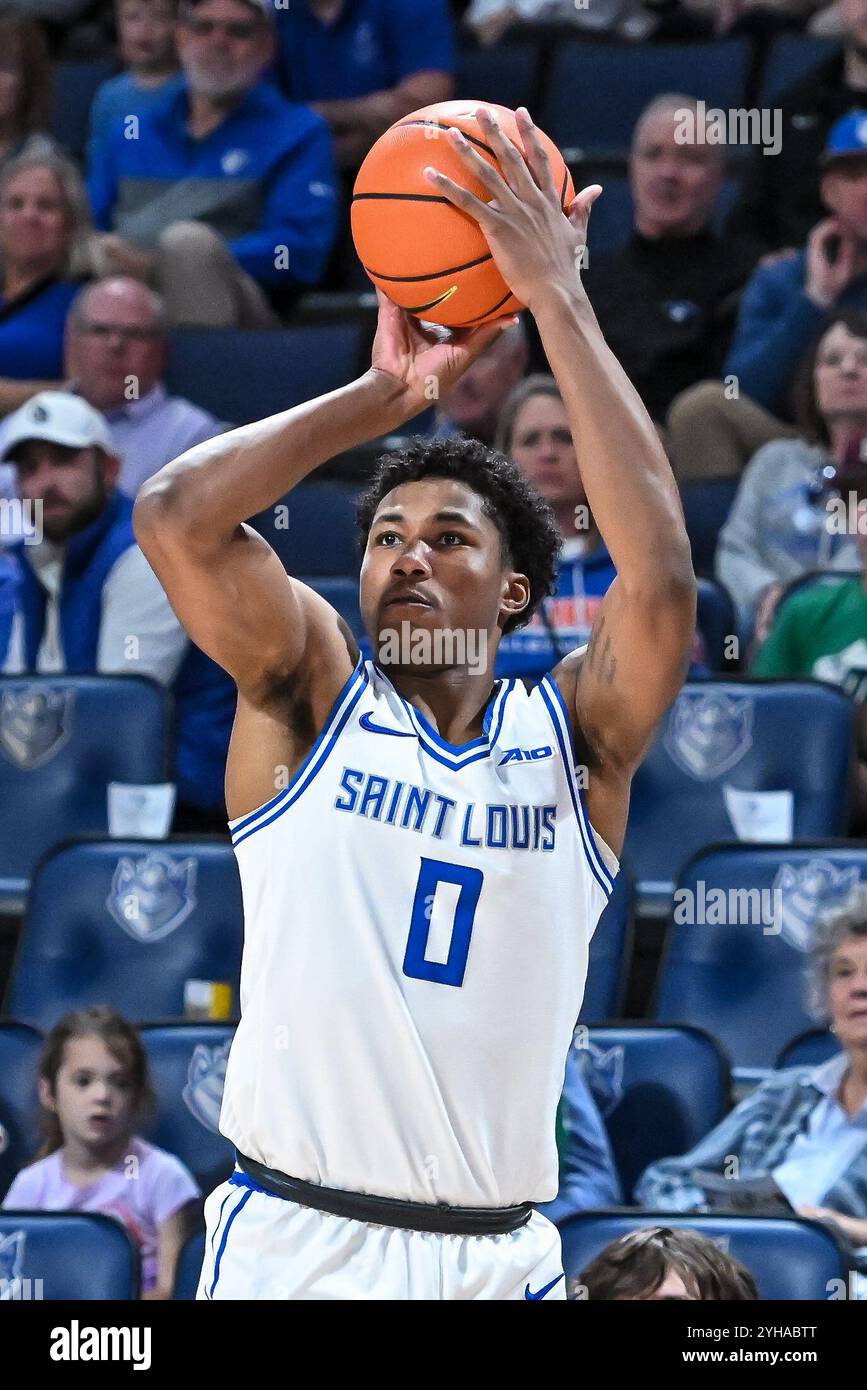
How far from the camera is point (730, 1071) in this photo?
4.20 meters

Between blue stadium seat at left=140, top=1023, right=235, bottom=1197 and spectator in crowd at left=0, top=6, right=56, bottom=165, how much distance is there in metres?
3.68

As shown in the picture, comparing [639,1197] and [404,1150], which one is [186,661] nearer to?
[639,1197]

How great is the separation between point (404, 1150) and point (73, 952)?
91.8 inches

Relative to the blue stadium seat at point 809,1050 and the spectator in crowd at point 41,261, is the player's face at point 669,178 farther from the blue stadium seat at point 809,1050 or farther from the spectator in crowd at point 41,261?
the blue stadium seat at point 809,1050

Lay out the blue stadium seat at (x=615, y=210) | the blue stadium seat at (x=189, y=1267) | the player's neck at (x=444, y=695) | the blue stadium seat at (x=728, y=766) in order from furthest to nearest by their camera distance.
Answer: the blue stadium seat at (x=615, y=210), the blue stadium seat at (x=728, y=766), the blue stadium seat at (x=189, y=1267), the player's neck at (x=444, y=695)

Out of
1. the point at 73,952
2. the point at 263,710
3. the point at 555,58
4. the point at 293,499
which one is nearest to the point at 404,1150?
the point at 263,710

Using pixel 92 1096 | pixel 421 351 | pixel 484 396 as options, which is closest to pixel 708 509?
pixel 484 396

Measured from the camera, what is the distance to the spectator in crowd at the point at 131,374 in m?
5.74

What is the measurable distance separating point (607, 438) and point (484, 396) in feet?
10.5

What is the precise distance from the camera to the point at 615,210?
6.60m

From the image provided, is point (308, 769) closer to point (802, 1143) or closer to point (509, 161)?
point (509, 161)

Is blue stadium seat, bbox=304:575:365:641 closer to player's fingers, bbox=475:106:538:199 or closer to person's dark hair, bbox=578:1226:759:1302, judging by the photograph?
person's dark hair, bbox=578:1226:759:1302

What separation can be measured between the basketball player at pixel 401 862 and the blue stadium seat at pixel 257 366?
3516mm

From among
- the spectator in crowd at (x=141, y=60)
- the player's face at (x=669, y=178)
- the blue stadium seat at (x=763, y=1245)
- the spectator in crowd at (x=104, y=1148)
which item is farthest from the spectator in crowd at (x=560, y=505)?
the spectator in crowd at (x=141, y=60)
